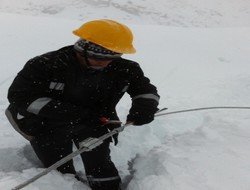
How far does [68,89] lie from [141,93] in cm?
50

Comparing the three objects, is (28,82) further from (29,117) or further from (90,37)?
(90,37)

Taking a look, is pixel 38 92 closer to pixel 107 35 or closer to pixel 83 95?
pixel 83 95

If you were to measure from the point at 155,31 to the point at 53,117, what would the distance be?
186 inches

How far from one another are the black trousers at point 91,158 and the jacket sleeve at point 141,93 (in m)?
0.37

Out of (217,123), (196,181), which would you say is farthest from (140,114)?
(217,123)

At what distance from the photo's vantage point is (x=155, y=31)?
21.6 ft

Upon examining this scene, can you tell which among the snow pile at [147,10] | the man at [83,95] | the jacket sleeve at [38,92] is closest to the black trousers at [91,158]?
the man at [83,95]

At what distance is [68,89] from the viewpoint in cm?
222

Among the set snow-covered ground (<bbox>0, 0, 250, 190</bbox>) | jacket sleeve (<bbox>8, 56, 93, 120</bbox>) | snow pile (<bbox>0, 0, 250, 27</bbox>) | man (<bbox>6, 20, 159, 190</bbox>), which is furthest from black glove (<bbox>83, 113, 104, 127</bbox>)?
snow pile (<bbox>0, 0, 250, 27</bbox>)

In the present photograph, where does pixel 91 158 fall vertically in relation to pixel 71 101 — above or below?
below

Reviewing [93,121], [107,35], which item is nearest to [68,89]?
[93,121]

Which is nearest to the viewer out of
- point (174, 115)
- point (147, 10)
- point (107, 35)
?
point (107, 35)

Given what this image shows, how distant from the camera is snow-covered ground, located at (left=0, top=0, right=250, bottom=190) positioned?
7.36ft

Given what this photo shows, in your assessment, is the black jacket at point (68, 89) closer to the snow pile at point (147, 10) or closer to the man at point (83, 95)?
the man at point (83, 95)
